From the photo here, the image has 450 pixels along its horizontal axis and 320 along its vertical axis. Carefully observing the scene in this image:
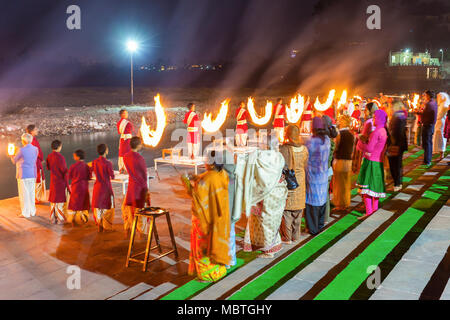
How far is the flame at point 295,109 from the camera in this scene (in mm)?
16016

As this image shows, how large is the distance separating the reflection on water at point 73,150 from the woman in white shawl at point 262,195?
5.00 metres

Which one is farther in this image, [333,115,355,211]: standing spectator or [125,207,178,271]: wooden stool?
[333,115,355,211]: standing spectator

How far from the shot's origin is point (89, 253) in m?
6.07

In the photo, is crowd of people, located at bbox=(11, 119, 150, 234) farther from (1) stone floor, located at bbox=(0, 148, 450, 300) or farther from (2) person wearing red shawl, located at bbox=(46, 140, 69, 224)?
(1) stone floor, located at bbox=(0, 148, 450, 300)

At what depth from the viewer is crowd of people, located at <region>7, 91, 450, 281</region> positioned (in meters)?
4.69

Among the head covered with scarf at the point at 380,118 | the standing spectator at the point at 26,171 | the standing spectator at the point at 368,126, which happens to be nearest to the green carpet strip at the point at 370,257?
the standing spectator at the point at 368,126

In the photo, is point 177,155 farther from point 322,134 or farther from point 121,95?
point 121,95

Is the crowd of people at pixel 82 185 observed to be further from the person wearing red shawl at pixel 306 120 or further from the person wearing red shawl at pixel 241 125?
the person wearing red shawl at pixel 306 120

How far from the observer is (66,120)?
1029 inches

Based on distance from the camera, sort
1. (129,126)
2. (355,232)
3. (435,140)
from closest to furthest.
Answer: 1. (355,232)
2. (129,126)
3. (435,140)

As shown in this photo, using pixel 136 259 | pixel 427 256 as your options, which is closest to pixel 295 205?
pixel 427 256

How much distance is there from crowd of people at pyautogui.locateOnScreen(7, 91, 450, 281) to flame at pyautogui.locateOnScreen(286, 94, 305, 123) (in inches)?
305

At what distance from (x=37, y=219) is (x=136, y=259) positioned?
10.0 ft
